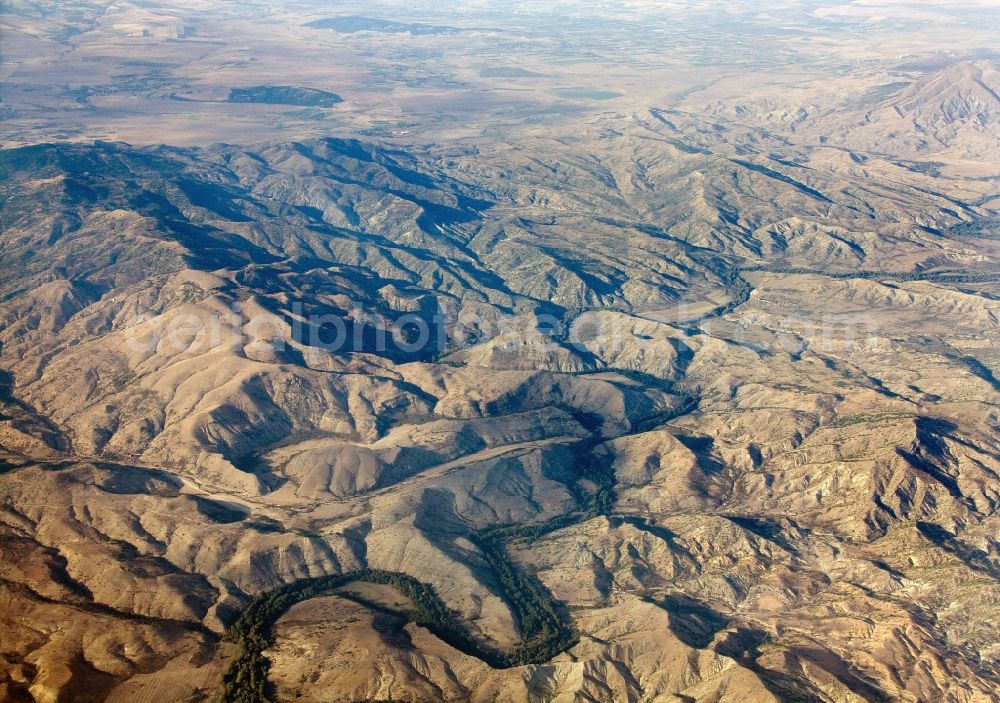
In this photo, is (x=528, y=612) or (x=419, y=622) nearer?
(x=419, y=622)

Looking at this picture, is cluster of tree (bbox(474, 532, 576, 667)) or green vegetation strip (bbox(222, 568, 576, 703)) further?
cluster of tree (bbox(474, 532, 576, 667))

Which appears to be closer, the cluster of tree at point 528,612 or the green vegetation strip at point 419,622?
the green vegetation strip at point 419,622

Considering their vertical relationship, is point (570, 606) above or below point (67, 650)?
below

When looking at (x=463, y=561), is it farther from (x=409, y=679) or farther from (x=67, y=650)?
(x=67, y=650)

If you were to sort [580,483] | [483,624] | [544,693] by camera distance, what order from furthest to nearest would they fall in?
[580,483] < [483,624] < [544,693]

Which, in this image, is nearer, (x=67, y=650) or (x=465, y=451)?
(x=67, y=650)

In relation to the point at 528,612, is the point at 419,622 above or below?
above

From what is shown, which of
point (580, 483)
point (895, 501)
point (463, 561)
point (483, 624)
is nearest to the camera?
point (483, 624)

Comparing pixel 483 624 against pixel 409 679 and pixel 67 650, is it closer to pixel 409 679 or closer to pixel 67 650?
pixel 409 679

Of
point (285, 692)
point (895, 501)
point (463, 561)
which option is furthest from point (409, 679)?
point (895, 501)
